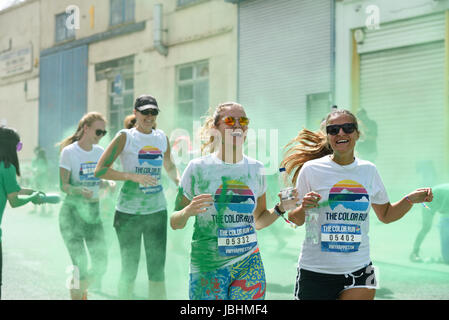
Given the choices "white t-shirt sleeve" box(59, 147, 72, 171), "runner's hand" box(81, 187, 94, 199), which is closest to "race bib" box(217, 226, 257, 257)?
"runner's hand" box(81, 187, 94, 199)

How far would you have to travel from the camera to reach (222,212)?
2857 mm

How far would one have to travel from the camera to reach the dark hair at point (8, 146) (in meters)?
3.81

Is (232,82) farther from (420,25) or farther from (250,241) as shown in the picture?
(250,241)

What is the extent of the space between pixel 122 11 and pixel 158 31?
7.00 feet

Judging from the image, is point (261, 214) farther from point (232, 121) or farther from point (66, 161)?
point (66, 161)

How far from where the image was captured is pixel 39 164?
50.2 feet

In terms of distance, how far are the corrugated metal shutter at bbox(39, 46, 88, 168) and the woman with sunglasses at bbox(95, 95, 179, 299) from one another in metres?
15.9

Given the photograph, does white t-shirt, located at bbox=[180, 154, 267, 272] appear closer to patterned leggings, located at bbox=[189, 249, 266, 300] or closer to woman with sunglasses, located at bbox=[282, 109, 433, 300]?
patterned leggings, located at bbox=[189, 249, 266, 300]

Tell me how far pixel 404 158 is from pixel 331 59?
2712 millimetres

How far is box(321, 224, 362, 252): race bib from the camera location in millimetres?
2812

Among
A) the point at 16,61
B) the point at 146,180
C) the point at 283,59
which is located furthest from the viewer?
the point at 16,61

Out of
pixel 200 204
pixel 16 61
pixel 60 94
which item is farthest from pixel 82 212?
pixel 16 61

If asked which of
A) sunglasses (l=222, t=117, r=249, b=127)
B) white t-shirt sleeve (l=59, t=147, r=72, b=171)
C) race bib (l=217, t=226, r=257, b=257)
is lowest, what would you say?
race bib (l=217, t=226, r=257, b=257)
